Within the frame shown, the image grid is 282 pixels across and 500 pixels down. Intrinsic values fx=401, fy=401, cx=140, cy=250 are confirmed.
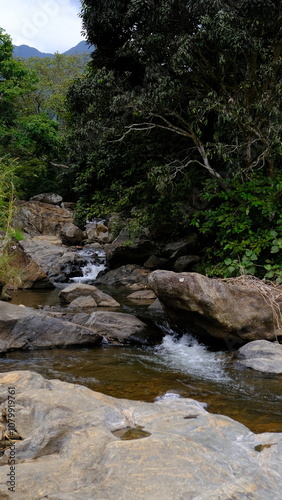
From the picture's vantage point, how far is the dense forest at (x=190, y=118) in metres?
7.87

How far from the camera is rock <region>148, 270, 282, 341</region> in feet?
19.4

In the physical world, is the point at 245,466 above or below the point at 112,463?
below

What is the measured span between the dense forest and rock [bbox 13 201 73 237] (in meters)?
11.6

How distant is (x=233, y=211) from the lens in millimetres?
8969

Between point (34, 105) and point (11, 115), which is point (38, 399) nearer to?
point (11, 115)

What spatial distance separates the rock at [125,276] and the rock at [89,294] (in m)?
3.50

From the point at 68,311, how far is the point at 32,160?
1960 cm

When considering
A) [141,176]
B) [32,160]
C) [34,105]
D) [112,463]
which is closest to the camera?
[112,463]

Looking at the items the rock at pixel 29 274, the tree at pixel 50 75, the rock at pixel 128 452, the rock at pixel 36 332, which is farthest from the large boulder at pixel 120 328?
the tree at pixel 50 75

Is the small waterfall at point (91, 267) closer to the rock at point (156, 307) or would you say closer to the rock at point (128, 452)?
the rock at point (156, 307)

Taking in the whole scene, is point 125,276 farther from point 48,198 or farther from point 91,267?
point 48,198

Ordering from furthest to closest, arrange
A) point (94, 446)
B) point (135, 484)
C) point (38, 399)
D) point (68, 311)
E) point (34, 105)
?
point (34, 105) → point (68, 311) → point (38, 399) → point (94, 446) → point (135, 484)

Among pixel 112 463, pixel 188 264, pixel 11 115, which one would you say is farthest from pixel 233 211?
pixel 11 115

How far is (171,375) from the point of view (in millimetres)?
5203
